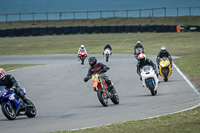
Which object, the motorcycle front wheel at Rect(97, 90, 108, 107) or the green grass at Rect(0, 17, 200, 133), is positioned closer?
the motorcycle front wheel at Rect(97, 90, 108, 107)

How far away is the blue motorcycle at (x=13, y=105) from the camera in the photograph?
11.7 m

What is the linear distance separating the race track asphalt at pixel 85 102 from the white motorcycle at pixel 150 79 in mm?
276

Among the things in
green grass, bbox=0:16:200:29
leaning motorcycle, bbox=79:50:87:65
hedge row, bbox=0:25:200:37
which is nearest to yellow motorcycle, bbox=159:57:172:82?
leaning motorcycle, bbox=79:50:87:65

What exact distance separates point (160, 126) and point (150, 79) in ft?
19.4

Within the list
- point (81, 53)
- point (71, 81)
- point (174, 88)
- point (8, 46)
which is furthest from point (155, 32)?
point (174, 88)

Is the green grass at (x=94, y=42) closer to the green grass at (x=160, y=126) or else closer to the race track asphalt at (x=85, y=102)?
the race track asphalt at (x=85, y=102)

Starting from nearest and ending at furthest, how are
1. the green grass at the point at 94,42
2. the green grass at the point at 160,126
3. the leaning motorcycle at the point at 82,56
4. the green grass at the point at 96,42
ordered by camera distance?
the green grass at the point at 160,126
the leaning motorcycle at the point at 82,56
the green grass at the point at 96,42
the green grass at the point at 94,42

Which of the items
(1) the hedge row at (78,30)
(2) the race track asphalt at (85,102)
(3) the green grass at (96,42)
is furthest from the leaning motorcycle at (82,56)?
(1) the hedge row at (78,30)

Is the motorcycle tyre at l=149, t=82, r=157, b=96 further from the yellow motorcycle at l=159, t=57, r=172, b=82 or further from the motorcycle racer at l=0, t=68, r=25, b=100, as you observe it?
the motorcycle racer at l=0, t=68, r=25, b=100

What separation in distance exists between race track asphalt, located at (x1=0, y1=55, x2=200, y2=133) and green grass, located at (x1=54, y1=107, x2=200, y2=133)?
0.68 meters

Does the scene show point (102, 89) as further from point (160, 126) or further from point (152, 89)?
point (160, 126)

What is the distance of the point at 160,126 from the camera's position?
979 cm

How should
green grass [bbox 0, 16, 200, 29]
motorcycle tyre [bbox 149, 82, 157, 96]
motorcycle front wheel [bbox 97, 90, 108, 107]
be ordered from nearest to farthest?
motorcycle front wheel [bbox 97, 90, 108, 107] < motorcycle tyre [bbox 149, 82, 157, 96] < green grass [bbox 0, 16, 200, 29]

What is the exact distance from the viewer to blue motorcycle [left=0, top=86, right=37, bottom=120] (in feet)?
38.3
